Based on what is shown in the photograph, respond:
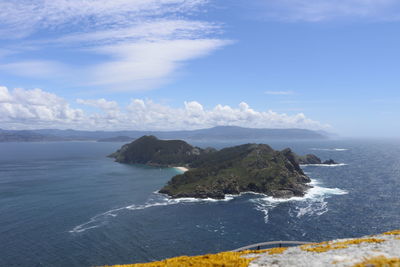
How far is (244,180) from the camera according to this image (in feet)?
555

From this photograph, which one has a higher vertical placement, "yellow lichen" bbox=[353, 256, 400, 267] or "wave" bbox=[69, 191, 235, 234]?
"yellow lichen" bbox=[353, 256, 400, 267]

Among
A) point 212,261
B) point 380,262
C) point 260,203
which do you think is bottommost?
point 260,203

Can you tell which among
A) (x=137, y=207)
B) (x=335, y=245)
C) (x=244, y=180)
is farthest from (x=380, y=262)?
(x=244, y=180)

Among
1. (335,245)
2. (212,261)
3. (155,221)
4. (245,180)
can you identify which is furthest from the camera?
(245,180)

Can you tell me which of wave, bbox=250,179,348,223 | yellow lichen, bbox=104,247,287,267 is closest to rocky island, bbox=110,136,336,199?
wave, bbox=250,179,348,223

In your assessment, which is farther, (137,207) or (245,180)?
(245,180)

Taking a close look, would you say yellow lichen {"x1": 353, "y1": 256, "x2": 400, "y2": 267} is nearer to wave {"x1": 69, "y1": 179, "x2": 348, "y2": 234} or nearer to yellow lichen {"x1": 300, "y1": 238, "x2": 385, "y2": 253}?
yellow lichen {"x1": 300, "y1": 238, "x2": 385, "y2": 253}

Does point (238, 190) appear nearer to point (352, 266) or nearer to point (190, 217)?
point (190, 217)

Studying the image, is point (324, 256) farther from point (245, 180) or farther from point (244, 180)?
point (244, 180)

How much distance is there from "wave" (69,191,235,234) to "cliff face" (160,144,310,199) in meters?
4.99

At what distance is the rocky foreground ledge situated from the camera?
16406mm

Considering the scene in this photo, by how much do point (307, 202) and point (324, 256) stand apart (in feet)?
406

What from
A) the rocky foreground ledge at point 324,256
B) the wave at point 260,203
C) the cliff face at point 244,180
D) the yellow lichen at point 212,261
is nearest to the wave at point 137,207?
the wave at point 260,203

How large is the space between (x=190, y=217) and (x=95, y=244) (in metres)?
40.3
